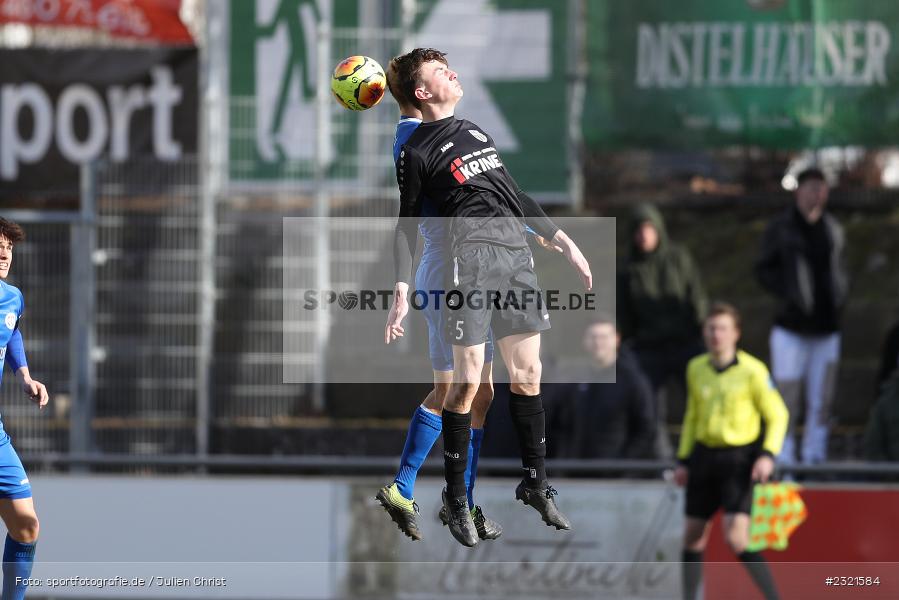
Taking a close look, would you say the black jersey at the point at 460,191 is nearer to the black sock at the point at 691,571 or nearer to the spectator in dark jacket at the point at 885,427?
the black sock at the point at 691,571

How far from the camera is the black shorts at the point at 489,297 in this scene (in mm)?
5641

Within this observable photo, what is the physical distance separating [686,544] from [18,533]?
6.87 meters

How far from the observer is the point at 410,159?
19.2 ft

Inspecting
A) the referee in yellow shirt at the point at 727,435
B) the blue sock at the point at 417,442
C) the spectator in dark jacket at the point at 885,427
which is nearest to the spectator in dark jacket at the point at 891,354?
the spectator in dark jacket at the point at 885,427

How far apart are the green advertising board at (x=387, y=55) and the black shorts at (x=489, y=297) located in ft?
36.4

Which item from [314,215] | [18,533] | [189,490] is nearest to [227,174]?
[314,215]

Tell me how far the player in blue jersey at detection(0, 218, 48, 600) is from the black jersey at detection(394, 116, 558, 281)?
258 centimetres

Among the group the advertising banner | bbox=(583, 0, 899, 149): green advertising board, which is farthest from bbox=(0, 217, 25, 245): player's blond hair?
the advertising banner

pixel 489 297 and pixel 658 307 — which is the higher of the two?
pixel 489 297

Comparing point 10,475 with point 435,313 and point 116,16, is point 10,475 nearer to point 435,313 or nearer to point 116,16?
point 435,313

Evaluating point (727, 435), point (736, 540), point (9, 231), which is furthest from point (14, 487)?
point (736, 540)

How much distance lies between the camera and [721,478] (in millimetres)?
13602

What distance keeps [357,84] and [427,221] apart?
2.03 feet

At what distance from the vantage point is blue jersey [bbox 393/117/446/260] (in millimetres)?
5805
